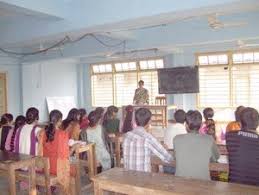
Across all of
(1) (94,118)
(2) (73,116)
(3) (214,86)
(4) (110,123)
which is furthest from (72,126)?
(3) (214,86)

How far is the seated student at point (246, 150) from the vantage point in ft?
7.45

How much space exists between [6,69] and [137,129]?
24.4 ft

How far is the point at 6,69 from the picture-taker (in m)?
9.06

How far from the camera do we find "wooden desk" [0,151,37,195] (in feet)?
10.1

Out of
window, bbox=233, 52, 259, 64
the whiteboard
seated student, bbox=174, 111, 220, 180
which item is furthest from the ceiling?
the whiteboard

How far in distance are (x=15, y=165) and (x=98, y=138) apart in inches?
55.5

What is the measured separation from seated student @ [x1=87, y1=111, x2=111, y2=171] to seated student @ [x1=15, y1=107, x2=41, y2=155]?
820 millimetres

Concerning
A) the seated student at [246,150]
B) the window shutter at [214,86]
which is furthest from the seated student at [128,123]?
the window shutter at [214,86]

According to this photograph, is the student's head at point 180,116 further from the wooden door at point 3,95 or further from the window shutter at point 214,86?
the wooden door at point 3,95

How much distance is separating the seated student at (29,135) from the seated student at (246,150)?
2291 mm

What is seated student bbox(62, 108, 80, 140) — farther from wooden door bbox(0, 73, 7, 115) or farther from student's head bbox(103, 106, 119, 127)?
wooden door bbox(0, 73, 7, 115)

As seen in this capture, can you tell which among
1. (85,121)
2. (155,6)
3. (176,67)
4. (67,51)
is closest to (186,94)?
(176,67)

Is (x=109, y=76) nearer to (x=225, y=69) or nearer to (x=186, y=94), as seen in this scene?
(x=186, y=94)

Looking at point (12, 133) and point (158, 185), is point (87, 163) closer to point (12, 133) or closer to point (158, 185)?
point (12, 133)
